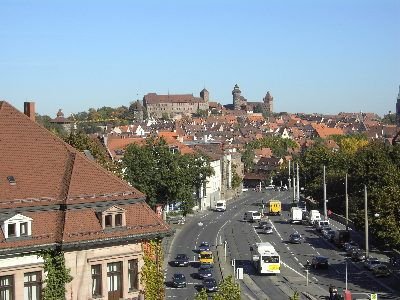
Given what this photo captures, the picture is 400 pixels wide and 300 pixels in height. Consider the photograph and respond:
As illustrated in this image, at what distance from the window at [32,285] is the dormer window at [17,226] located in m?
1.64

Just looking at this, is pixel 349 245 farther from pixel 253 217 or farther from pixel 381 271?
pixel 253 217

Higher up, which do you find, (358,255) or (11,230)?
(11,230)

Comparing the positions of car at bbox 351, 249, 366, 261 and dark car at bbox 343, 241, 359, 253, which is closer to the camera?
car at bbox 351, 249, 366, 261

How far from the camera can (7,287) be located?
28922 mm

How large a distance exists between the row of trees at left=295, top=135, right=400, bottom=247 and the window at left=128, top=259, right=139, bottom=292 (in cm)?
3375

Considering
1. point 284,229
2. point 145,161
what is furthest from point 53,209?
point 284,229

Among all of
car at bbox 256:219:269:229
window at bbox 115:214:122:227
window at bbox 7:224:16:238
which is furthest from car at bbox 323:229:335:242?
window at bbox 7:224:16:238

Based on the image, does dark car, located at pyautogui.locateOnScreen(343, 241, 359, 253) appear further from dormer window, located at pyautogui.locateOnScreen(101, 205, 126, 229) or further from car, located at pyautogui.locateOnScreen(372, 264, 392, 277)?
dormer window, located at pyautogui.locateOnScreen(101, 205, 126, 229)

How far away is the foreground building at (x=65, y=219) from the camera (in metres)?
29.0

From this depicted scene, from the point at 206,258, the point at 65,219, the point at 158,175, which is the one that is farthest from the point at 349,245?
the point at 65,219

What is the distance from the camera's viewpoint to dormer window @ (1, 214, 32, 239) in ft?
93.7

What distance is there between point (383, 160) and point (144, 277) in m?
67.4

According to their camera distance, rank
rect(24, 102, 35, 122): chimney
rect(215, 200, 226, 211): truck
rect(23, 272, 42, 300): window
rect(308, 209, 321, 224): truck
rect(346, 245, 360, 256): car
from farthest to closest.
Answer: rect(215, 200, 226, 211): truck < rect(308, 209, 321, 224): truck < rect(346, 245, 360, 256): car < rect(24, 102, 35, 122): chimney < rect(23, 272, 42, 300): window

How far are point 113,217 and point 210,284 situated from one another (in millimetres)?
25358
